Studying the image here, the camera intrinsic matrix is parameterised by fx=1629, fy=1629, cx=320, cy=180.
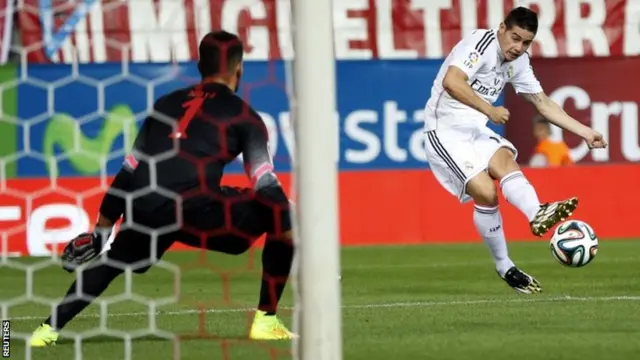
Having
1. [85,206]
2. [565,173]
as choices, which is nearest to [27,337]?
[85,206]

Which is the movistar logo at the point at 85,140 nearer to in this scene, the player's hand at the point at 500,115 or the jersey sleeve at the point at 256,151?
the player's hand at the point at 500,115

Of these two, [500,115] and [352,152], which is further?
[352,152]

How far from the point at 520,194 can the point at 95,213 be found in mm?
6092

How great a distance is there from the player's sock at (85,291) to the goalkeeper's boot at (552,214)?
2.83 m

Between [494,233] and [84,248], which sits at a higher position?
[84,248]

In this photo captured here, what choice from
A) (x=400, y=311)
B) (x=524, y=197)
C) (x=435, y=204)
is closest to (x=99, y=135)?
(x=435, y=204)

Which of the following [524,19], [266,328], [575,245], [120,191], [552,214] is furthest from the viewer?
[524,19]

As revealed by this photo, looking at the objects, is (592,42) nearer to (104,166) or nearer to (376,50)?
(376,50)

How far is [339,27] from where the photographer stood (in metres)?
16.1

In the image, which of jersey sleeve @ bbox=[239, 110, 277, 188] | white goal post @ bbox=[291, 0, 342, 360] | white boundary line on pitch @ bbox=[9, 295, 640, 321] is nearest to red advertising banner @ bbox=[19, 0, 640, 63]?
white boundary line on pitch @ bbox=[9, 295, 640, 321]

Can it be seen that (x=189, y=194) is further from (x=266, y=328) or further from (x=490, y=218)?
(x=490, y=218)

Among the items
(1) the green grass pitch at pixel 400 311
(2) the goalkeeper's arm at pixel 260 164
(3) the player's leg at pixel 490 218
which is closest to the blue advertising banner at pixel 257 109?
(1) the green grass pitch at pixel 400 311

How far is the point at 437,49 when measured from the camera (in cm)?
1622

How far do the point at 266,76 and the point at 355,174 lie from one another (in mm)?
1735
